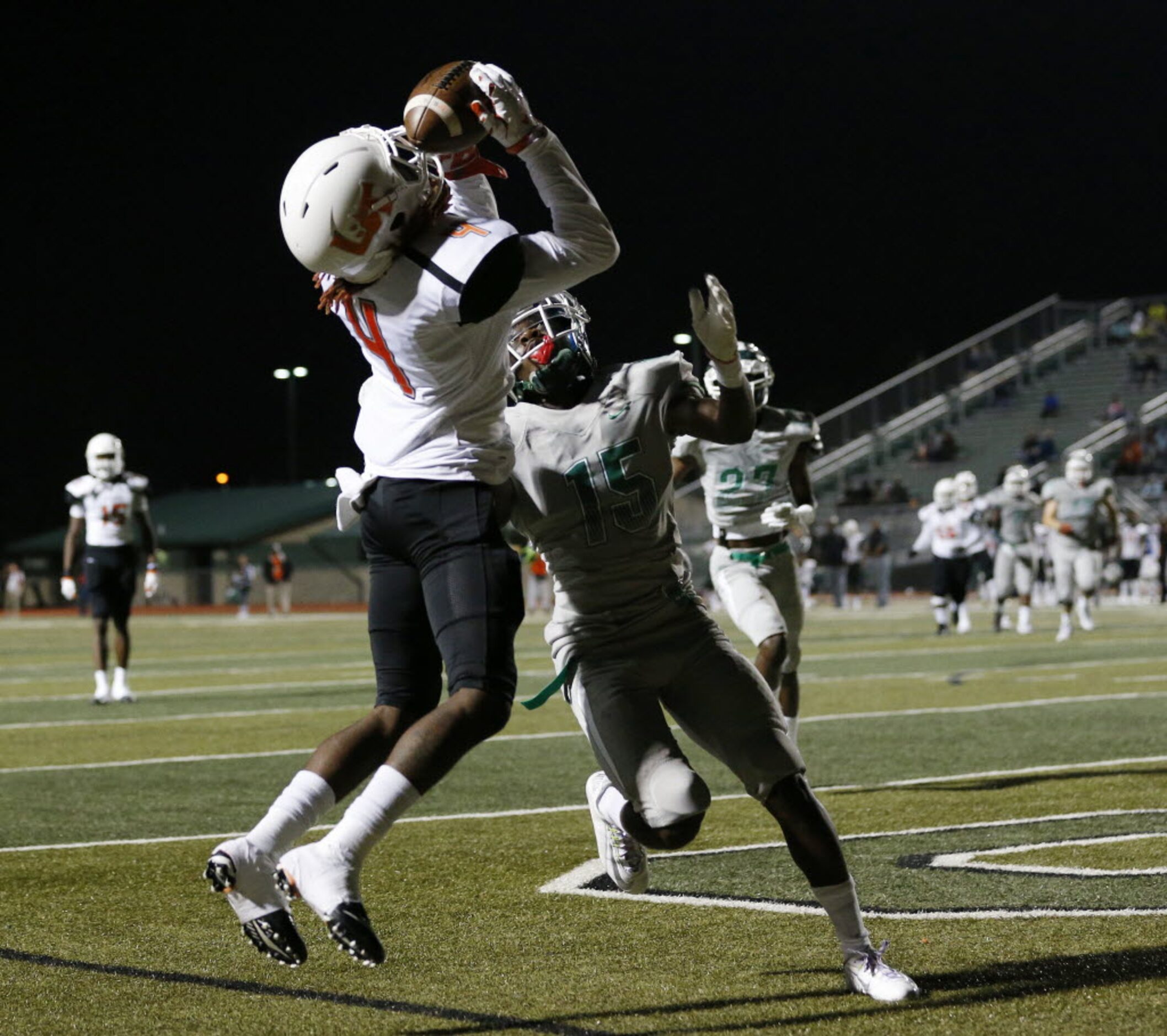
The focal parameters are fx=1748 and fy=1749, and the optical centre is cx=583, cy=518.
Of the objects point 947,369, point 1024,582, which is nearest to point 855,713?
point 1024,582

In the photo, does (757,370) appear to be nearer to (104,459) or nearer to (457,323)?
(457,323)

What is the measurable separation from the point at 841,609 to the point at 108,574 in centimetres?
1993

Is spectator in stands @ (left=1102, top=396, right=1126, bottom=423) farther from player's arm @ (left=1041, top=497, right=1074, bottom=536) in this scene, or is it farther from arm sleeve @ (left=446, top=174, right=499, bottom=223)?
arm sleeve @ (left=446, top=174, right=499, bottom=223)

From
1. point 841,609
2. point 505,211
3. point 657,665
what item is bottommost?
point 841,609

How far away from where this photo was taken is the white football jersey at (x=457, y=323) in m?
3.70

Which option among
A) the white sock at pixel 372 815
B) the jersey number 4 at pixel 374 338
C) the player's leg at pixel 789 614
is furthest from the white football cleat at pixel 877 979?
the player's leg at pixel 789 614

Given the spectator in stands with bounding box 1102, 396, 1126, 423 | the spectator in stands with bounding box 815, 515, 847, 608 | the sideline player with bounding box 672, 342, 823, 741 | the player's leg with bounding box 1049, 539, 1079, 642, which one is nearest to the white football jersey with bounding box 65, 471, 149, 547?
the sideline player with bounding box 672, 342, 823, 741

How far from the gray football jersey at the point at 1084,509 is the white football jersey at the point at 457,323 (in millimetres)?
16376

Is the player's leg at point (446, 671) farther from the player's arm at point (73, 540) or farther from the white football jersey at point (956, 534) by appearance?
the white football jersey at point (956, 534)

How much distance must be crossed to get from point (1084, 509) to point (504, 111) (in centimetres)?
1667

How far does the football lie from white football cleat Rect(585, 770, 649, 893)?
164 cm

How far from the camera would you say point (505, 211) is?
34.5 metres

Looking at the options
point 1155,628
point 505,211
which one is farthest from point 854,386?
point 1155,628

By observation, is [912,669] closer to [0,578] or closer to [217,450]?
[0,578]
